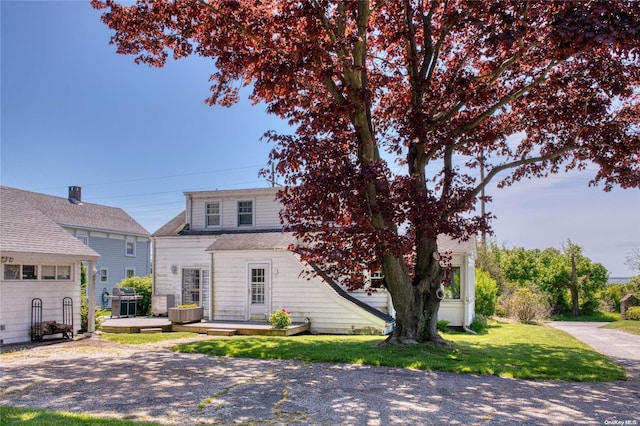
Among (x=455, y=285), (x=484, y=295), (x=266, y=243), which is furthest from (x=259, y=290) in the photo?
(x=484, y=295)

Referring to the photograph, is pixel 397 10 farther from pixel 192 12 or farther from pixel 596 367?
pixel 596 367

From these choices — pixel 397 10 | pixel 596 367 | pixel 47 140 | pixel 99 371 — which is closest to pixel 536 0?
pixel 397 10

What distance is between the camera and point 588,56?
11.0 metres

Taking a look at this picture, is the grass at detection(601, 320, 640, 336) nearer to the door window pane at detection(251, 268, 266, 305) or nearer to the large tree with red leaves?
the large tree with red leaves

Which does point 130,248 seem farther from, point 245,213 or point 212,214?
point 245,213

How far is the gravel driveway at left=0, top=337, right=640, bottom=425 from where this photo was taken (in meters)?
5.82

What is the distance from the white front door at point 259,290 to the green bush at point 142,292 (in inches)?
264

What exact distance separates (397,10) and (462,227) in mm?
5486

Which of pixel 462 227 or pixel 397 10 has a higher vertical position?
pixel 397 10

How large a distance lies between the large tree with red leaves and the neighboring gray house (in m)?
20.4

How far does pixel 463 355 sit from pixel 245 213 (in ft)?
42.4

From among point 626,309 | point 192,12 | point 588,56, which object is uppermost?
point 192,12

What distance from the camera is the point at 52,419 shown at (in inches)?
212

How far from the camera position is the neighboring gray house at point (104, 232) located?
2886 centimetres
